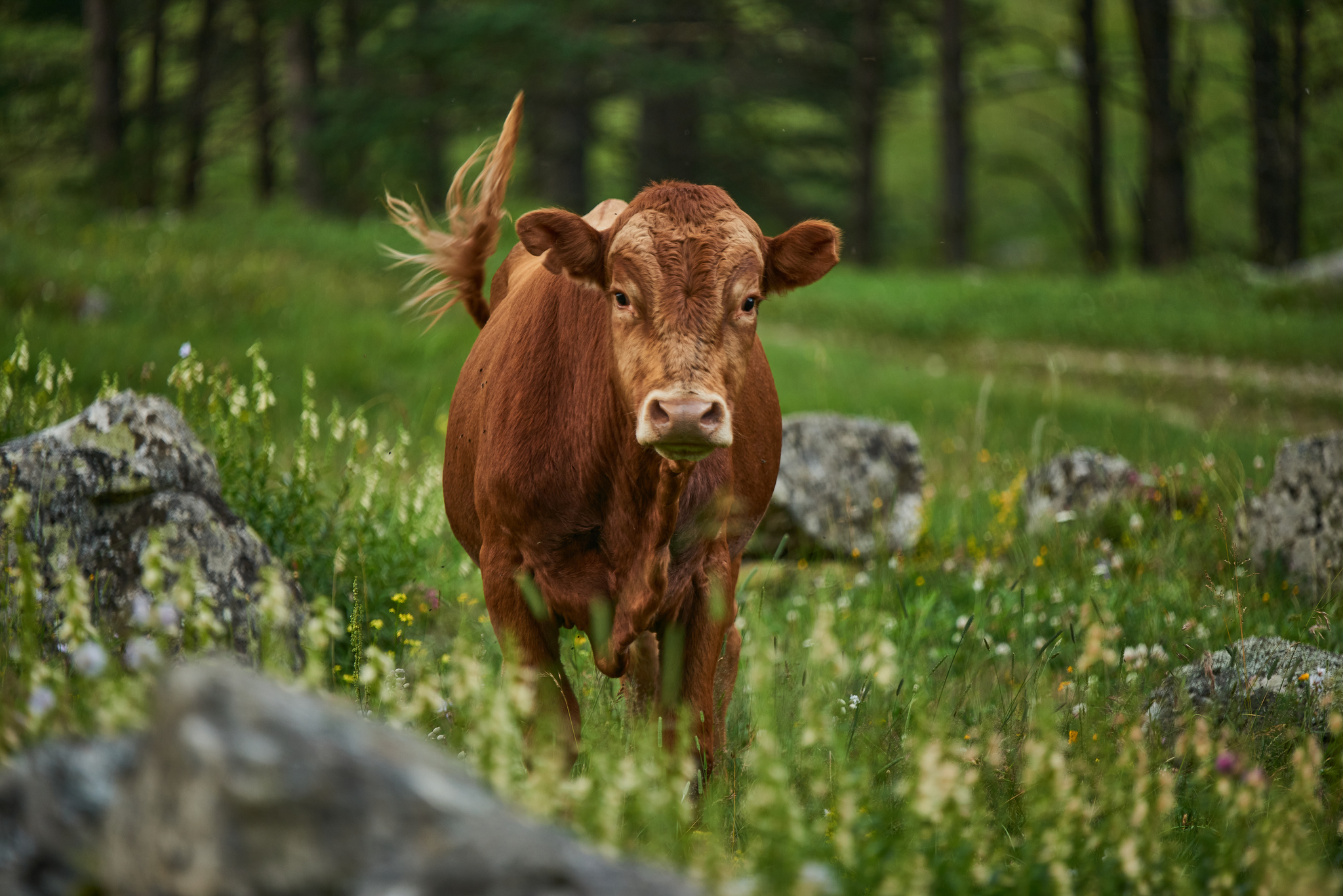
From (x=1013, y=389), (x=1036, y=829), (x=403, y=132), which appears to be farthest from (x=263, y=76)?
(x=1036, y=829)

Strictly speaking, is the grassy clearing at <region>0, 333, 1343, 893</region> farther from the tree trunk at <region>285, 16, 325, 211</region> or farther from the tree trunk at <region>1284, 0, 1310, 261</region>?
the tree trunk at <region>1284, 0, 1310, 261</region>

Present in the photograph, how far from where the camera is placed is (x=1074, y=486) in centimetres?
616

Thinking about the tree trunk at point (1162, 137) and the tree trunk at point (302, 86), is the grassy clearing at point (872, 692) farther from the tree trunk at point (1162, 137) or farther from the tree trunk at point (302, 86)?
the tree trunk at point (302, 86)

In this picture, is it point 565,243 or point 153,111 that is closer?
point 565,243

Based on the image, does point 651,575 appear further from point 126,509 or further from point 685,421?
point 126,509

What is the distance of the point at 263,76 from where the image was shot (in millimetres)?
24812

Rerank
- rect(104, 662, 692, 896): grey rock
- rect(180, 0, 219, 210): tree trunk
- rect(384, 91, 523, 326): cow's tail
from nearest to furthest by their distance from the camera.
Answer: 1. rect(104, 662, 692, 896): grey rock
2. rect(384, 91, 523, 326): cow's tail
3. rect(180, 0, 219, 210): tree trunk

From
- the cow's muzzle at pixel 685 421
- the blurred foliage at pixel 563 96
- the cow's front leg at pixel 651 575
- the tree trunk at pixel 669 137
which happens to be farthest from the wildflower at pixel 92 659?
the tree trunk at pixel 669 137

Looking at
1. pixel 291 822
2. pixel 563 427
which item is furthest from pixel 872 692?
pixel 291 822

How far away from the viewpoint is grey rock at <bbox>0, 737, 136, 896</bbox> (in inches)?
58.4

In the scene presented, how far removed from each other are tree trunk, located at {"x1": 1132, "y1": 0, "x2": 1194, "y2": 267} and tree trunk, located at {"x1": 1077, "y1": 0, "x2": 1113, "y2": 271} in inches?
64.0

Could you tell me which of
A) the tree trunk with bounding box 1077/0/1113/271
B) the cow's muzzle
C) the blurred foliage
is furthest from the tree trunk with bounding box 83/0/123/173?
the tree trunk with bounding box 1077/0/1113/271

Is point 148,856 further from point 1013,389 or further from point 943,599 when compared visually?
point 1013,389

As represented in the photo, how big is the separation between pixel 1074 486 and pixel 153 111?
64.1 ft
